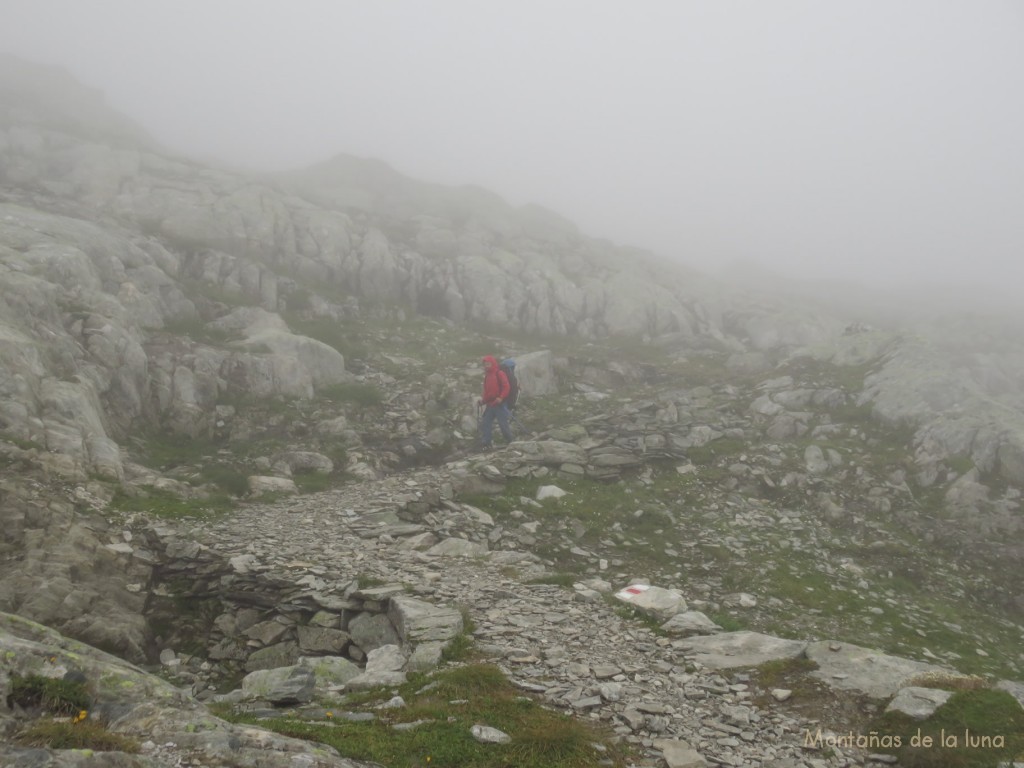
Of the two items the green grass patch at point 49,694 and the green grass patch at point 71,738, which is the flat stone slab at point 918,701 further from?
the green grass patch at point 49,694

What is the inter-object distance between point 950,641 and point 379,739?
17.4 meters

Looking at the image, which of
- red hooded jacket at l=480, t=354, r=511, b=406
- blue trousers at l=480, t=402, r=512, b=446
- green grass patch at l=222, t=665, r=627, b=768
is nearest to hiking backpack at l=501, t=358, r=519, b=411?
blue trousers at l=480, t=402, r=512, b=446

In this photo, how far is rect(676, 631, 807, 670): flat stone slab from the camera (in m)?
11.6

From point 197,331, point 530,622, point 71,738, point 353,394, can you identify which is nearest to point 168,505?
point 530,622

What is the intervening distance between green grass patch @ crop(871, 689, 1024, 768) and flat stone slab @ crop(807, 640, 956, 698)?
104cm

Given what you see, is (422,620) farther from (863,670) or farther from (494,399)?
(494,399)

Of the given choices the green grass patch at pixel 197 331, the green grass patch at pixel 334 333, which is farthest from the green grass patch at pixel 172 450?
the green grass patch at pixel 334 333

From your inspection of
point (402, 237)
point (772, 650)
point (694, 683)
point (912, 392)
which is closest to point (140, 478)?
point (694, 683)

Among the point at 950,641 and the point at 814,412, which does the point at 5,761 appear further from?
the point at 814,412

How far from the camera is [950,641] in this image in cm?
1652

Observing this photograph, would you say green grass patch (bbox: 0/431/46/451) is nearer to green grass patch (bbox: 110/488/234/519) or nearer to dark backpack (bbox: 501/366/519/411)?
green grass patch (bbox: 110/488/234/519)

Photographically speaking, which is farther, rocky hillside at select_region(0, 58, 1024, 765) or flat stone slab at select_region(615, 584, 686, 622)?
rocky hillside at select_region(0, 58, 1024, 765)

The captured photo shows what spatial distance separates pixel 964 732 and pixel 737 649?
437cm

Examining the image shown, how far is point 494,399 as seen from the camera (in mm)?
29141
